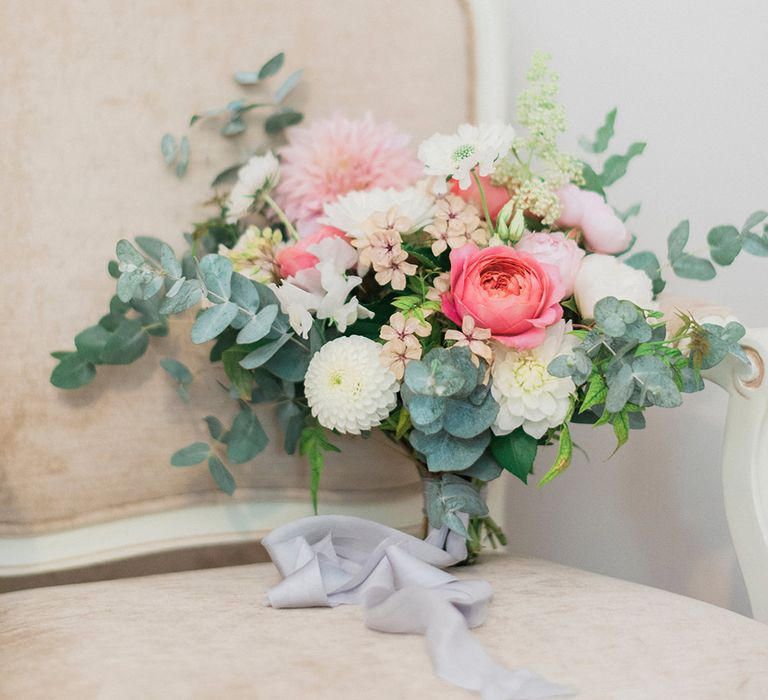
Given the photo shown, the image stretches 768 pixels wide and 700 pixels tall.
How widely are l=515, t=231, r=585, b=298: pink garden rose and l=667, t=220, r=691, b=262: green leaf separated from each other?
0.13m

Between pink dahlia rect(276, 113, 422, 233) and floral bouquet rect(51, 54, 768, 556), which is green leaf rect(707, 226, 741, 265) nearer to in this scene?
floral bouquet rect(51, 54, 768, 556)

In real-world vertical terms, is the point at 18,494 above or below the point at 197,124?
below

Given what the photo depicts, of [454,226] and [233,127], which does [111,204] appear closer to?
[233,127]

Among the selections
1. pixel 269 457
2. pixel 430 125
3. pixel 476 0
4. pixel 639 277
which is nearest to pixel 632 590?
pixel 639 277

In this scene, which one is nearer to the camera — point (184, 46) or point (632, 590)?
point (632, 590)

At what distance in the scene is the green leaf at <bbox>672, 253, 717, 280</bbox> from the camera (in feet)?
2.79

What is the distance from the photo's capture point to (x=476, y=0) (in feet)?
3.44

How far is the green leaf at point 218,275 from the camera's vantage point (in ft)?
2.50

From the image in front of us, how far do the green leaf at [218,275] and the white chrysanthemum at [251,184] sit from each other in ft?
0.62

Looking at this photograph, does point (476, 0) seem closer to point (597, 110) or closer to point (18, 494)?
point (597, 110)

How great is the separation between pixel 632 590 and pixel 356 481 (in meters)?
0.36

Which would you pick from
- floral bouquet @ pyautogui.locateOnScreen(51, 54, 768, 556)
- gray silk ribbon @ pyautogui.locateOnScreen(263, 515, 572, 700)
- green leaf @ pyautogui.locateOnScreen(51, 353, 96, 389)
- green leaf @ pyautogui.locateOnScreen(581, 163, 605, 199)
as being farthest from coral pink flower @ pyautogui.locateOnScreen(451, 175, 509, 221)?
green leaf @ pyautogui.locateOnScreen(51, 353, 96, 389)

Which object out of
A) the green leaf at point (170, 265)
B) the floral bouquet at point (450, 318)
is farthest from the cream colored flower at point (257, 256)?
the green leaf at point (170, 265)

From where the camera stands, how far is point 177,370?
919mm
